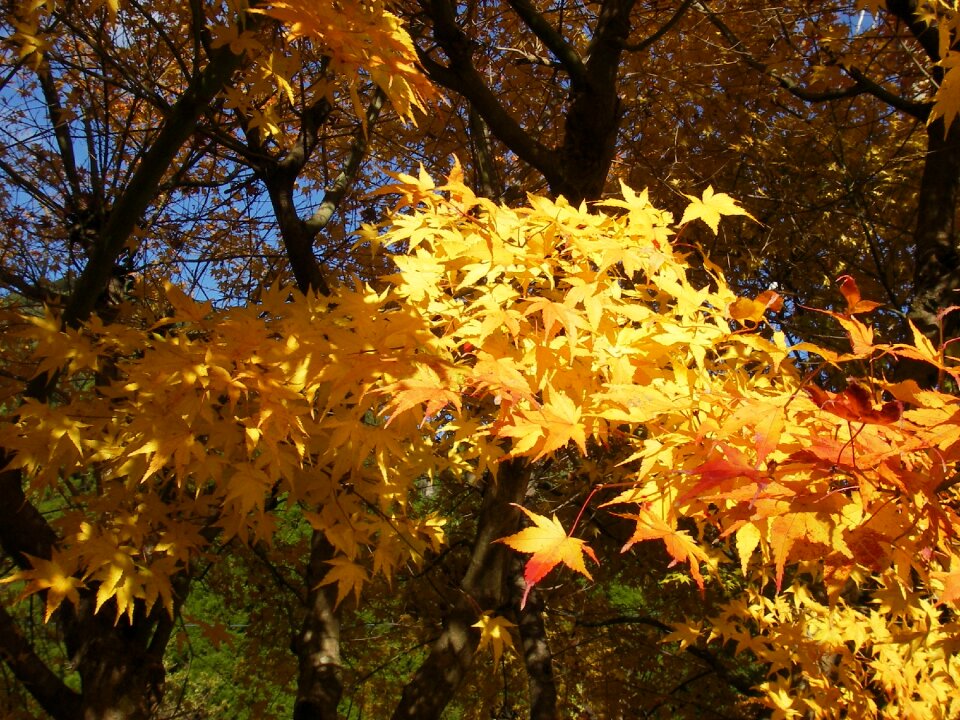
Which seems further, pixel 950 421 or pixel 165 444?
pixel 165 444

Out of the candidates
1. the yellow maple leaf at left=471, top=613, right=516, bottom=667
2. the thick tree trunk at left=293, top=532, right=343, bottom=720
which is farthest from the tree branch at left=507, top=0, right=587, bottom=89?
the thick tree trunk at left=293, top=532, right=343, bottom=720

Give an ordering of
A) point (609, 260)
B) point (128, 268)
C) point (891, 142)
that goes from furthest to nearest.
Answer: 1. point (891, 142)
2. point (128, 268)
3. point (609, 260)

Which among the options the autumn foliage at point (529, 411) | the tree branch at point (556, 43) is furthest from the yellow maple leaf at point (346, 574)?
the tree branch at point (556, 43)

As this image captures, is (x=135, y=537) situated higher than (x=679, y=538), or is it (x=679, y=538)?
(x=679, y=538)

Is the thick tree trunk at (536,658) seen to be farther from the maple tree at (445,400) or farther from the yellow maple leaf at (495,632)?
the yellow maple leaf at (495,632)

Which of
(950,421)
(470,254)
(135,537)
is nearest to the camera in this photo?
(950,421)

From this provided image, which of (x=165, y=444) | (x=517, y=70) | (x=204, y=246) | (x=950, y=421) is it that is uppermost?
(x=517, y=70)

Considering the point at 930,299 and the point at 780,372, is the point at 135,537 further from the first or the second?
the point at 930,299

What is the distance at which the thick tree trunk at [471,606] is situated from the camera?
280 centimetres

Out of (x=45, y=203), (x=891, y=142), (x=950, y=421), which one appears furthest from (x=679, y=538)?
(x=891, y=142)

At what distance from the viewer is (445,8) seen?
9.09 feet

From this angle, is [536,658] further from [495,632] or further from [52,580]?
[52,580]

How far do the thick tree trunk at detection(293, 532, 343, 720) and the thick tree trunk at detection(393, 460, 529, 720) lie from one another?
320 millimetres

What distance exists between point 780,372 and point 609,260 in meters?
0.63
